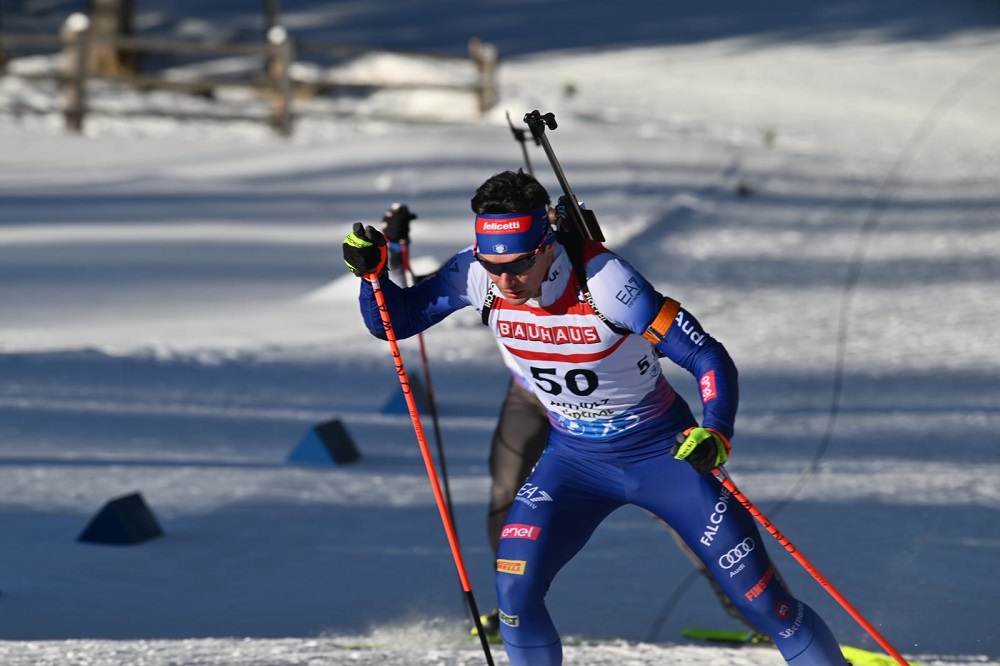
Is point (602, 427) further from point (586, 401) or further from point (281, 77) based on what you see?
point (281, 77)

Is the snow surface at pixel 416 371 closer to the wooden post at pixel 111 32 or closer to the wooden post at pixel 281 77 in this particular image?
the wooden post at pixel 281 77

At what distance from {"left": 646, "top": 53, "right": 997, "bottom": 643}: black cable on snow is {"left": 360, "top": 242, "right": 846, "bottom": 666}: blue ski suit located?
4.40 feet

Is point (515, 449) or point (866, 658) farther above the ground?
point (515, 449)

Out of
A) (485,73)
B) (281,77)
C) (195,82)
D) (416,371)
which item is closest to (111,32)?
(195,82)

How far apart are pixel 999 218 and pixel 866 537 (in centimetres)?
940

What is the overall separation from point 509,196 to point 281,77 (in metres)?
14.4

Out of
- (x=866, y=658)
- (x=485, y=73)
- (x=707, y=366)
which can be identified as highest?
(x=707, y=366)

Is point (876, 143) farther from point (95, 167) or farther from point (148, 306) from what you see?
point (148, 306)

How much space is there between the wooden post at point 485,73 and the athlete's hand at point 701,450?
51.3ft

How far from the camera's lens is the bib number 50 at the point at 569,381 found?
3996mm

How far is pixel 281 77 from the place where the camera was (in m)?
17.6

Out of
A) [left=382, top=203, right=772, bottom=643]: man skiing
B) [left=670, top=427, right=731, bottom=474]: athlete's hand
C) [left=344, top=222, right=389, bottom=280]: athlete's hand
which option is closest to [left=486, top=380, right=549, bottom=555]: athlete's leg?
[left=382, top=203, right=772, bottom=643]: man skiing

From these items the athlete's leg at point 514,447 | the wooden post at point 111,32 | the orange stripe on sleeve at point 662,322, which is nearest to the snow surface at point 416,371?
the athlete's leg at point 514,447

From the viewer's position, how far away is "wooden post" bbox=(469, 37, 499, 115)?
1883 centimetres
